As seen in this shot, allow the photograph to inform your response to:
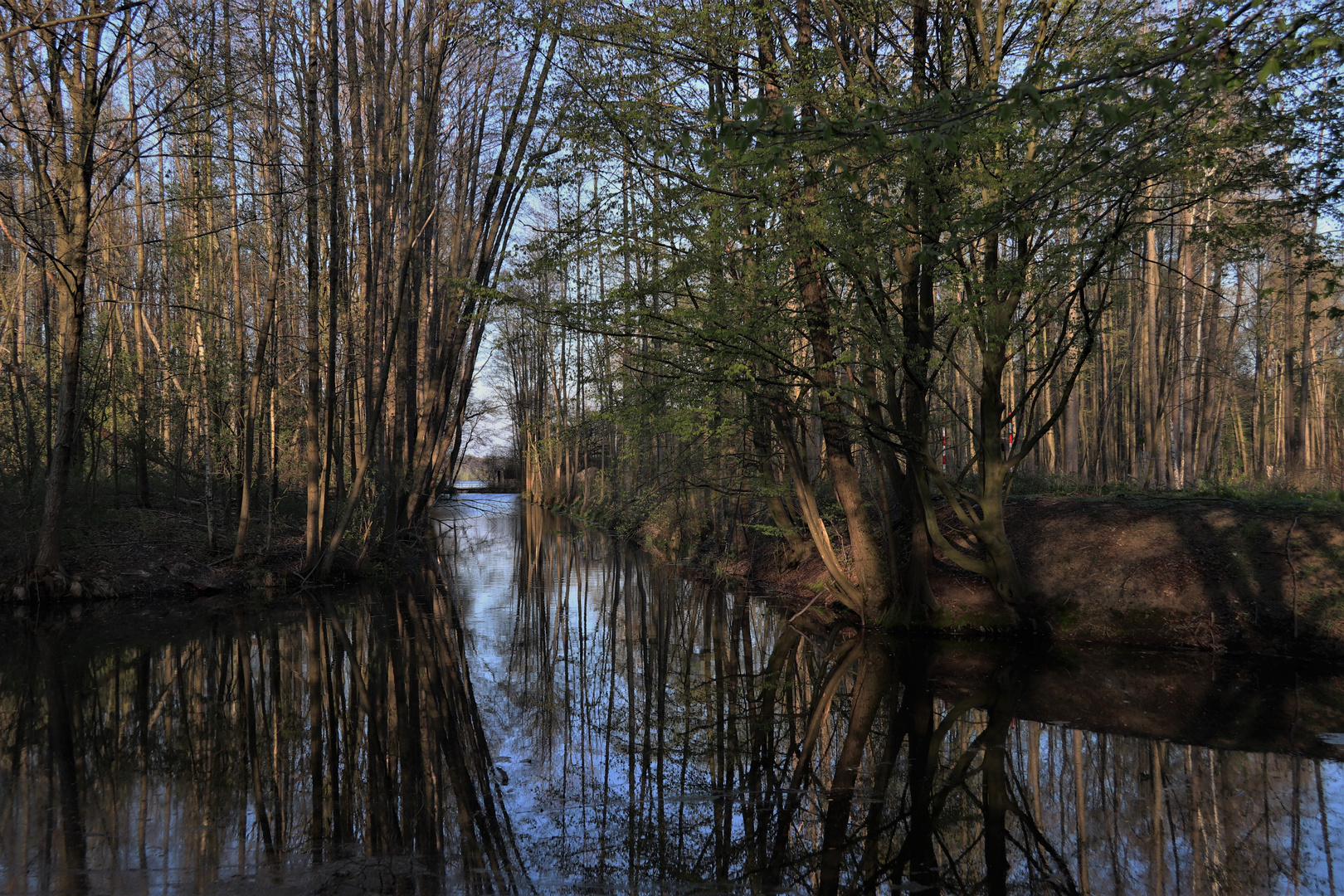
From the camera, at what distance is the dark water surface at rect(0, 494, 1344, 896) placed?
3887 mm

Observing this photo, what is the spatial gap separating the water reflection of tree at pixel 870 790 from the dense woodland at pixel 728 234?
3.19 m

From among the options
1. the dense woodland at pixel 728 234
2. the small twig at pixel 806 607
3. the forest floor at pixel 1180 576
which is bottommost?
the small twig at pixel 806 607

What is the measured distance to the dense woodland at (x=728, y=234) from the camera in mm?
6551

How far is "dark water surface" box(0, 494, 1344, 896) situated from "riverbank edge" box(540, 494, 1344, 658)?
0.57 m

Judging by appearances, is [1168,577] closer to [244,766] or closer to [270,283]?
[244,766]

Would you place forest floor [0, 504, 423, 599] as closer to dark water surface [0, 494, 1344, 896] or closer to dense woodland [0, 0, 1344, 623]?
dense woodland [0, 0, 1344, 623]

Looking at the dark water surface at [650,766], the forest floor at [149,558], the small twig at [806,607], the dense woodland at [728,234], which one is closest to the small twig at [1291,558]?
the dark water surface at [650,766]

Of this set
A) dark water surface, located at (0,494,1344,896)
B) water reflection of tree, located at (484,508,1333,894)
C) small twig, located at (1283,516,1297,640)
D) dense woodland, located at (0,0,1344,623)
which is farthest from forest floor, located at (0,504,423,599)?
small twig, located at (1283,516,1297,640)

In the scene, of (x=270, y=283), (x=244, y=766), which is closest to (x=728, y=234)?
(x=244, y=766)

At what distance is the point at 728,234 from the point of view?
8430 millimetres

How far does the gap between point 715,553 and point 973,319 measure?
9299 mm

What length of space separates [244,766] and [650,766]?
2.77m

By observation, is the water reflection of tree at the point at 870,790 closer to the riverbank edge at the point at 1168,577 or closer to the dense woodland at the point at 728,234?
the riverbank edge at the point at 1168,577

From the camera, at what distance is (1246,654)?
8555 mm
